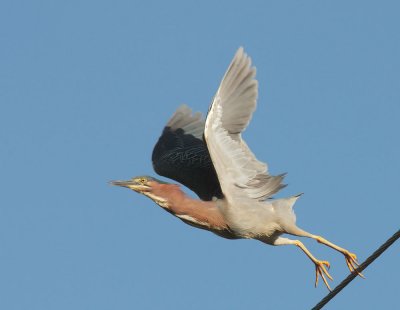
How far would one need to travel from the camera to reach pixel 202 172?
34.0 feet

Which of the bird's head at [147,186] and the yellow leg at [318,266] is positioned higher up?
the bird's head at [147,186]

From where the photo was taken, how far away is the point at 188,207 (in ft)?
30.7

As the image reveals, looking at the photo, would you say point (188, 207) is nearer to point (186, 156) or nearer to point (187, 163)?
point (187, 163)

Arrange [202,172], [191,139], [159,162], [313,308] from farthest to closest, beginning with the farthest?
1. [191,139]
2. [159,162]
3. [202,172]
4. [313,308]

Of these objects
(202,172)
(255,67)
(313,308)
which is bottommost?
(313,308)

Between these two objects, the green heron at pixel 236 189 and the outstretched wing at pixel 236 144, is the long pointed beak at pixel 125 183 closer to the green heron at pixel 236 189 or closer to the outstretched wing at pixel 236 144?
the green heron at pixel 236 189

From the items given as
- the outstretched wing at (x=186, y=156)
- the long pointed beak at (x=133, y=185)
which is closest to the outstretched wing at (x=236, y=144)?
the outstretched wing at (x=186, y=156)

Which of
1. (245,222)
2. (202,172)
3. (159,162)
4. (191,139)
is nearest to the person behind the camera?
(245,222)

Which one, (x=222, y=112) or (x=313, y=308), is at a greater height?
(x=222, y=112)

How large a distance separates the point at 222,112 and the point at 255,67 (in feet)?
2.47

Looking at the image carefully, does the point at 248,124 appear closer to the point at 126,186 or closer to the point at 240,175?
the point at 240,175

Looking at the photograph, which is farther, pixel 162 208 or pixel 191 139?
pixel 191 139

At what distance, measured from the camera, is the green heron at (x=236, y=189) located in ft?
30.1

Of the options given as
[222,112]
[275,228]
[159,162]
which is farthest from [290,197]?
[159,162]
